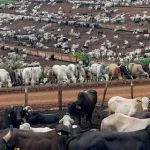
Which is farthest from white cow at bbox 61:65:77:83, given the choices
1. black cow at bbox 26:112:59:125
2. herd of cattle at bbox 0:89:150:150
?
herd of cattle at bbox 0:89:150:150

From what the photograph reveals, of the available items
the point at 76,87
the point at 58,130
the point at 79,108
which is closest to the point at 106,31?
the point at 76,87

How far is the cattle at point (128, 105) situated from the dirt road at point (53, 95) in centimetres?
440

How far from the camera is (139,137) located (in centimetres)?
1554

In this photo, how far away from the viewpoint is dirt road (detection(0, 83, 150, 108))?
2777 cm

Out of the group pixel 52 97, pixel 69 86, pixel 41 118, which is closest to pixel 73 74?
pixel 69 86

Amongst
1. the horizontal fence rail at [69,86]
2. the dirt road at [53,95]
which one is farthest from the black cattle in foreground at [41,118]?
the horizontal fence rail at [69,86]

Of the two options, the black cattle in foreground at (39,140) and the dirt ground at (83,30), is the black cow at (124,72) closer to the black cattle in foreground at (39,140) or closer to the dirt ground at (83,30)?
the black cattle in foreground at (39,140)

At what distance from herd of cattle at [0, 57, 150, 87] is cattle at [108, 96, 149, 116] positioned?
956 centimetres

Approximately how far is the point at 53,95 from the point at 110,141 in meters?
13.6

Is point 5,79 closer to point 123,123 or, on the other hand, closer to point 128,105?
point 128,105

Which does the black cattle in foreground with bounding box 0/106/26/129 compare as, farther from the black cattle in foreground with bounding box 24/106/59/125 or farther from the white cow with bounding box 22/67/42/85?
the white cow with bounding box 22/67/42/85

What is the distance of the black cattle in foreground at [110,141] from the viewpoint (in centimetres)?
1505

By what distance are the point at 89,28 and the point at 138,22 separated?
6.47 meters

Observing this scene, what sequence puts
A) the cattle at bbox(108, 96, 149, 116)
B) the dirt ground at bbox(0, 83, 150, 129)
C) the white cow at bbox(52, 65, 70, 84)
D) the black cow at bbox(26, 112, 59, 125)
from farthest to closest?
the white cow at bbox(52, 65, 70, 84) → the dirt ground at bbox(0, 83, 150, 129) → the black cow at bbox(26, 112, 59, 125) → the cattle at bbox(108, 96, 149, 116)
